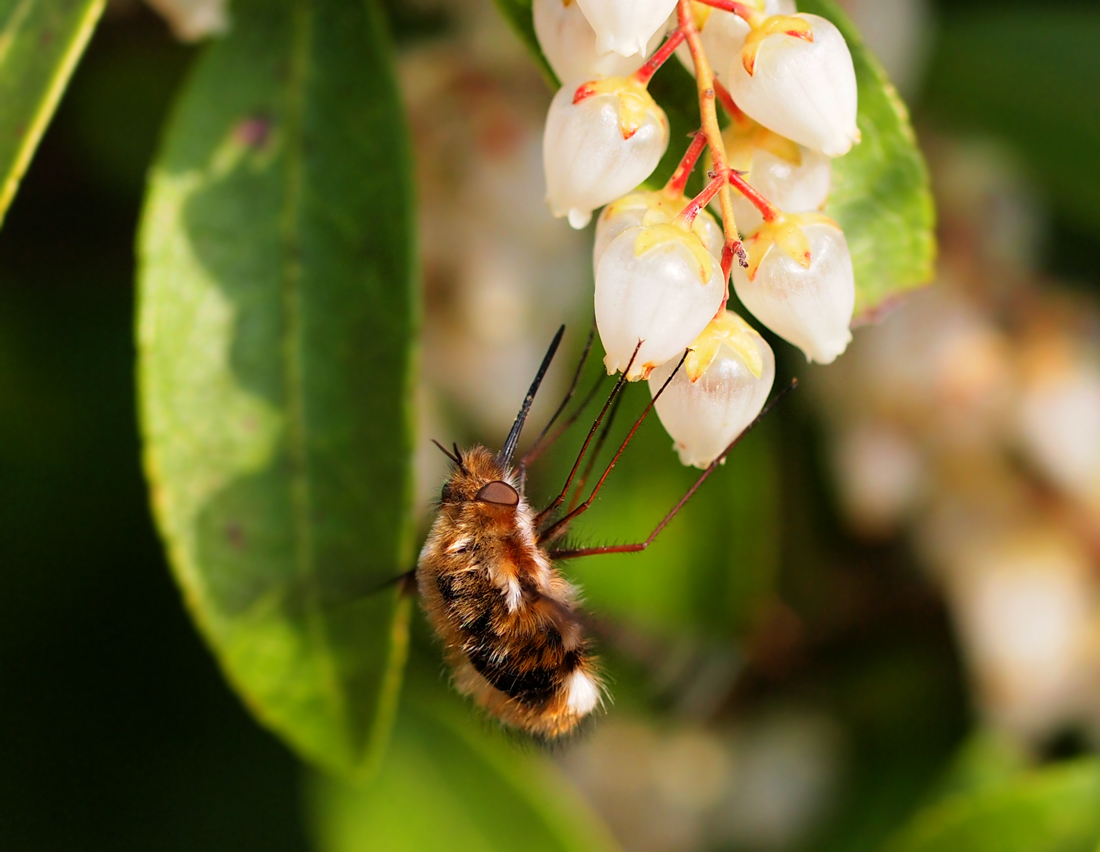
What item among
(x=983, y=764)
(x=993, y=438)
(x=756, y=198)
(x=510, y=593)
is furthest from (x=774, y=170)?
(x=983, y=764)

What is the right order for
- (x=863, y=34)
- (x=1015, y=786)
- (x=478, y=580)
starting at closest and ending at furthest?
(x=478, y=580)
(x=863, y=34)
(x=1015, y=786)

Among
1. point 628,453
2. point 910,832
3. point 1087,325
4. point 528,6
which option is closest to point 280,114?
point 528,6

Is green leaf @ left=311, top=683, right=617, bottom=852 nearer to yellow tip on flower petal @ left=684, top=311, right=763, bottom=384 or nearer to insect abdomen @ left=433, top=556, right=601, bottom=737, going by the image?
insect abdomen @ left=433, top=556, right=601, bottom=737

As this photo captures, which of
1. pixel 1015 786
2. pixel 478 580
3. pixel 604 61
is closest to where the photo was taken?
pixel 604 61

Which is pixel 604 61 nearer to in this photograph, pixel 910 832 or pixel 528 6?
pixel 528 6

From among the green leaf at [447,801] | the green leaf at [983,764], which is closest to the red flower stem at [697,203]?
the green leaf at [447,801]

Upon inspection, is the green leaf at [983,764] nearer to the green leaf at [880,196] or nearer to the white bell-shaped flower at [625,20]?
the green leaf at [880,196]

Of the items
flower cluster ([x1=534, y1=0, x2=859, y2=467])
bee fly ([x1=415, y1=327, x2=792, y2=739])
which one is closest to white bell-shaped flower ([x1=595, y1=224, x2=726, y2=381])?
flower cluster ([x1=534, y1=0, x2=859, y2=467])
